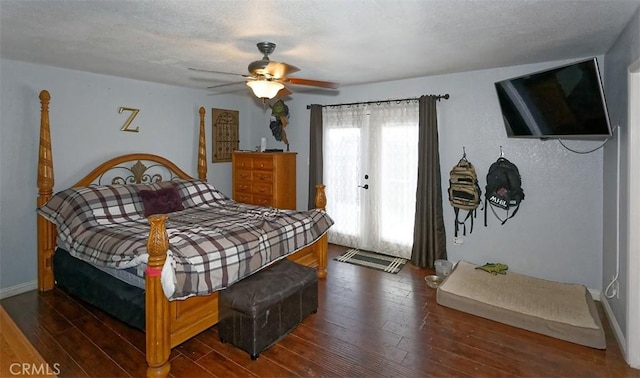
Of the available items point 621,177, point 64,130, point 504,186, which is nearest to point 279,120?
point 64,130

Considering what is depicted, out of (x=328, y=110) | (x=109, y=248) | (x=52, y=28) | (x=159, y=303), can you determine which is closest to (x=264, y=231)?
(x=159, y=303)

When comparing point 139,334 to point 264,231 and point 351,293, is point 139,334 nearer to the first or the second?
point 264,231

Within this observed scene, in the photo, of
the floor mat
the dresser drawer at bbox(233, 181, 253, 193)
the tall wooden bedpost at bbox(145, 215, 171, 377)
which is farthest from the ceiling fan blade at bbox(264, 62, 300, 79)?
the dresser drawer at bbox(233, 181, 253, 193)

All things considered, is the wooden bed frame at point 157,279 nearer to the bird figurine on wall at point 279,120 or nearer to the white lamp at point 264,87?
the white lamp at point 264,87

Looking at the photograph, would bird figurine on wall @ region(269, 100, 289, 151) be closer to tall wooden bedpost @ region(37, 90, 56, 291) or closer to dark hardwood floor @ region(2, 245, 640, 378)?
tall wooden bedpost @ region(37, 90, 56, 291)

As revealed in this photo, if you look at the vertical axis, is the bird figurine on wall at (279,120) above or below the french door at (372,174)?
above

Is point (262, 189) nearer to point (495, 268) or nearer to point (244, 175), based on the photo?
point (244, 175)

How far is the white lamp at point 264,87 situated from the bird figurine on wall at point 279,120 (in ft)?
8.75

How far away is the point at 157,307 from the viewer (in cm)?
220

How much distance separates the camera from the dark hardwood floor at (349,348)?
2.29 metres

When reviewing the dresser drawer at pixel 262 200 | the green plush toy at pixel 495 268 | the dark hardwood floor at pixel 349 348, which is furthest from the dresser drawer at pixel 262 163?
the green plush toy at pixel 495 268

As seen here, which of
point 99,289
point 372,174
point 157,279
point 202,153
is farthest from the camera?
point 202,153

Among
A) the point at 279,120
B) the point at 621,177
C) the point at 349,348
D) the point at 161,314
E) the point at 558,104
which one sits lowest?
the point at 349,348

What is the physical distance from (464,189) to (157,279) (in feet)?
11.0
